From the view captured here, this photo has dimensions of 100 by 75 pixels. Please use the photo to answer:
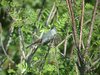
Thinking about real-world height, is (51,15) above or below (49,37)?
above

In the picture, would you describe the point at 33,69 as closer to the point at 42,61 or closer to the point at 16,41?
the point at 42,61

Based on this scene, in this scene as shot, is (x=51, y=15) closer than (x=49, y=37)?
No

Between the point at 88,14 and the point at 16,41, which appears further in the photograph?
the point at 16,41

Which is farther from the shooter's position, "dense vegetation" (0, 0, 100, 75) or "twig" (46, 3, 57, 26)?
"twig" (46, 3, 57, 26)

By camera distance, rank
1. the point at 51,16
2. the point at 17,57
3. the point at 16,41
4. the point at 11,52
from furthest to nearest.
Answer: the point at 11,52, the point at 17,57, the point at 16,41, the point at 51,16

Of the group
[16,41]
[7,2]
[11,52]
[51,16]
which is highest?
[7,2]

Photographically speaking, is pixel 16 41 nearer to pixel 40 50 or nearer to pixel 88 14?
pixel 40 50

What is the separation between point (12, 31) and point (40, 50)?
0.34 m

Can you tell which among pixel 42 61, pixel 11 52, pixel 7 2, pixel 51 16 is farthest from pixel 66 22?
pixel 11 52

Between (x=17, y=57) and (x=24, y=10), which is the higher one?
(x=24, y=10)

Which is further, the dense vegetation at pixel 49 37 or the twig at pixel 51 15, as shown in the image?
the twig at pixel 51 15

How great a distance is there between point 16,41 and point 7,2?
0.62 m

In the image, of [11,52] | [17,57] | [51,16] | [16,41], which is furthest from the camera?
[11,52]

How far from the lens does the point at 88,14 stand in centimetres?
305
